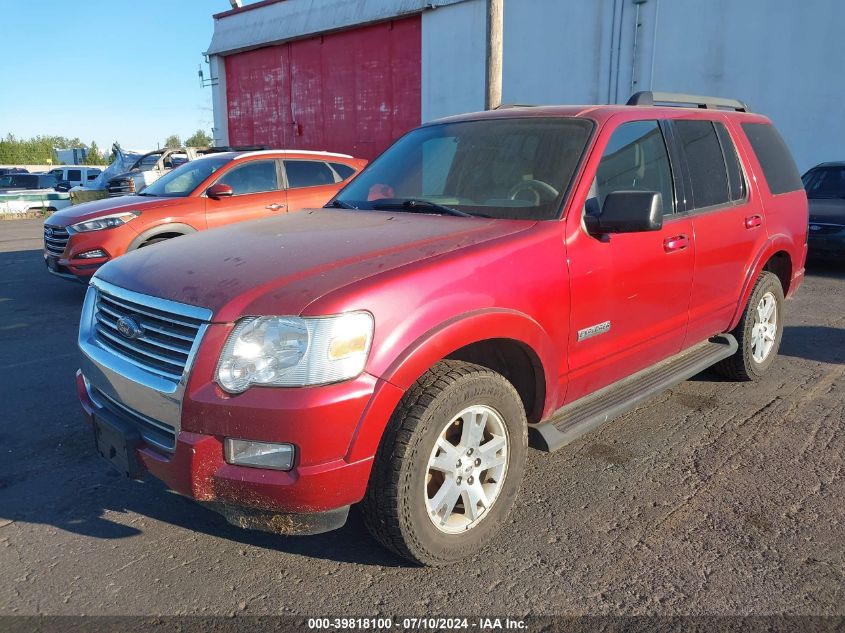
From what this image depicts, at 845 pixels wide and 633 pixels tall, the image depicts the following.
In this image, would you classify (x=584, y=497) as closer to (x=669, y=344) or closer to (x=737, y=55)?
(x=669, y=344)

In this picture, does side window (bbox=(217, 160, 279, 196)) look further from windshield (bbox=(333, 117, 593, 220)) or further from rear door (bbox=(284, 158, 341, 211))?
windshield (bbox=(333, 117, 593, 220))

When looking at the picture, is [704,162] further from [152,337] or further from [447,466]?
[152,337]

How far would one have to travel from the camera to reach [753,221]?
4461 mm

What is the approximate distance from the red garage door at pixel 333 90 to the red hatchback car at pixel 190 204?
38.9 ft

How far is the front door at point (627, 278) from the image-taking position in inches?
125

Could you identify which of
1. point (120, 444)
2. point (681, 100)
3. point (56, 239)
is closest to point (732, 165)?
point (681, 100)

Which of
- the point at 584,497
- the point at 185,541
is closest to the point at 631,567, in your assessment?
the point at 584,497

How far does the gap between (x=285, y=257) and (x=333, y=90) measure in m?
21.0

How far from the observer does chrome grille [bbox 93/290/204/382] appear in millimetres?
2443

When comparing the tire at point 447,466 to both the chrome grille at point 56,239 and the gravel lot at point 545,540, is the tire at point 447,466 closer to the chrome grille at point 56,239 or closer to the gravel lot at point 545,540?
the gravel lot at point 545,540

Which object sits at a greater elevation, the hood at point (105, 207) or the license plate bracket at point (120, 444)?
the hood at point (105, 207)

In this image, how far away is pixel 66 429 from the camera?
13.6 feet

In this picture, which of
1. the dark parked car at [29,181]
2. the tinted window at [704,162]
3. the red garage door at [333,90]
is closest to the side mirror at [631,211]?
the tinted window at [704,162]

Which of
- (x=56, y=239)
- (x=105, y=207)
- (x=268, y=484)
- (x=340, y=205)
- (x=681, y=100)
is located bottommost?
(x=268, y=484)
